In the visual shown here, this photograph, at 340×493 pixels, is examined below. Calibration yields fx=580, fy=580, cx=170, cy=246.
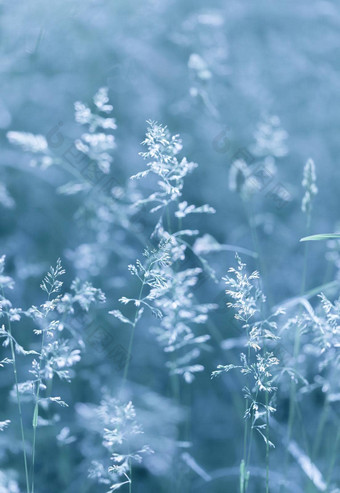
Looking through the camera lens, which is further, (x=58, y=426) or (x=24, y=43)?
(x=24, y=43)

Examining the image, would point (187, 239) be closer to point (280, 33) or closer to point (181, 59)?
point (181, 59)

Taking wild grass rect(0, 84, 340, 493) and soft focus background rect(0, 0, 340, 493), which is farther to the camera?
soft focus background rect(0, 0, 340, 493)

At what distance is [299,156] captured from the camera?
2.12 meters

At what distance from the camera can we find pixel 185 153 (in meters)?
2.00

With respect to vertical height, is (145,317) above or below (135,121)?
below

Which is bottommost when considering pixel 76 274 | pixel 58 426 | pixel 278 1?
pixel 58 426

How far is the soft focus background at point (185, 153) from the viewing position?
1.56m

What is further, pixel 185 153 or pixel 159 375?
pixel 185 153

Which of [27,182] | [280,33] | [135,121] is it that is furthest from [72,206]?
[280,33]

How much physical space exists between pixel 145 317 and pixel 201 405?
34 cm

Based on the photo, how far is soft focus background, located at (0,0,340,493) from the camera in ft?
5.13

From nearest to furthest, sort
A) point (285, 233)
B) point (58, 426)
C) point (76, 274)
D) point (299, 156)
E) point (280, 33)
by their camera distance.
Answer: point (58, 426) < point (76, 274) < point (285, 233) < point (299, 156) < point (280, 33)

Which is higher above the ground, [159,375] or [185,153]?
[185,153]

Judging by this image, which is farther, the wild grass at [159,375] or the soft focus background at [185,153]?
the soft focus background at [185,153]
